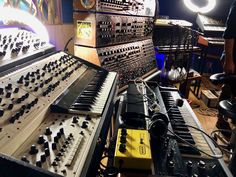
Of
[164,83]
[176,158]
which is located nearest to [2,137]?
[176,158]

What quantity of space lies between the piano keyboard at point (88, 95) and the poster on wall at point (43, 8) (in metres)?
0.91

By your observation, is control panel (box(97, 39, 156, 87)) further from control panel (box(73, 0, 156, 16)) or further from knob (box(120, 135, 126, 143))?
knob (box(120, 135, 126, 143))

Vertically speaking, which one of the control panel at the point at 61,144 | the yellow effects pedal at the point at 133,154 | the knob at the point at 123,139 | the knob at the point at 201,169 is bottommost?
the knob at the point at 201,169

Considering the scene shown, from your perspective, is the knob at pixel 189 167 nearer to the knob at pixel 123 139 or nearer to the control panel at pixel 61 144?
the knob at pixel 123 139

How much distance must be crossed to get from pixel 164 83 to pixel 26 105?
2.80m

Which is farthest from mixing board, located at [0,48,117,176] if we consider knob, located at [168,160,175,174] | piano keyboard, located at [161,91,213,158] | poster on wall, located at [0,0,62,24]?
poster on wall, located at [0,0,62,24]

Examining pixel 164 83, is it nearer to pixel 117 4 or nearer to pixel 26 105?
pixel 117 4

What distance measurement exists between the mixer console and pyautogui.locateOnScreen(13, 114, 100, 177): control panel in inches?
15.9

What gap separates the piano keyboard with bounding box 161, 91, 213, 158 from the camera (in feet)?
4.04

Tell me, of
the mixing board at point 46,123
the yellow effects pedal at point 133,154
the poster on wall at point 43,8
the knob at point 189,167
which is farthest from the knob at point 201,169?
the poster on wall at point 43,8

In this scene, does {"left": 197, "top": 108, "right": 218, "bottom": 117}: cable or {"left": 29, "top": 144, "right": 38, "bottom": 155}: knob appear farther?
{"left": 197, "top": 108, "right": 218, "bottom": 117}: cable

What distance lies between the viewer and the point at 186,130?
146 cm

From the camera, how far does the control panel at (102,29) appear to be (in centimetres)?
234

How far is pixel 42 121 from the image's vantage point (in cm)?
110
